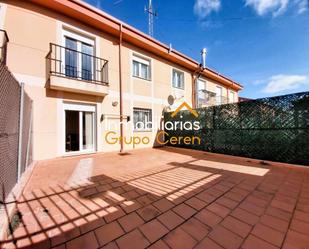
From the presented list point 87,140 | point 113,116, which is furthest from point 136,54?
point 87,140

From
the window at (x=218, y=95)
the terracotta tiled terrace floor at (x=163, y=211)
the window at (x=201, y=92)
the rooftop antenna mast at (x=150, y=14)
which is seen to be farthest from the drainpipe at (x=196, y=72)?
the terracotta tiled terrace floor at (x=163, y=211)

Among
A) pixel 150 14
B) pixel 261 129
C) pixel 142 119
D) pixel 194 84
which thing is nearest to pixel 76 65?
pixel 142 119

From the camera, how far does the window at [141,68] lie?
940 cm

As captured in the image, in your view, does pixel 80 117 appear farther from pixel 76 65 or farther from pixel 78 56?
pixel 78 56

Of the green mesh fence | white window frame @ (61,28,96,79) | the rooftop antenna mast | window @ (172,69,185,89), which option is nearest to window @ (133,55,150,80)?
white window frame @ (61,28,96,79)

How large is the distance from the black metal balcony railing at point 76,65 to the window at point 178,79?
563 centimetres

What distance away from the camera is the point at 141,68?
977 centimetres

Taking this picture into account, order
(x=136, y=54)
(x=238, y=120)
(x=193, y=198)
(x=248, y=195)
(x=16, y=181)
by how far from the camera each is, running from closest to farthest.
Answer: (x=193, y=198), (x=248, y=195), (x=16, y=181), (x=238, y=120), (x=136, y=54)

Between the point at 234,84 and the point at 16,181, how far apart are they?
62.6 ft

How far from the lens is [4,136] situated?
2.37 m

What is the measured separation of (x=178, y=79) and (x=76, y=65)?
7.38 meters

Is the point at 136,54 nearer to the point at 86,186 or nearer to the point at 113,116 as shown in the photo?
the point at 113,116

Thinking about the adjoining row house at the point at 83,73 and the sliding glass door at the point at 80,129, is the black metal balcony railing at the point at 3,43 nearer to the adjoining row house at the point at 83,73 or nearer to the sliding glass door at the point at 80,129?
the adjoining row house at the point at 83,73

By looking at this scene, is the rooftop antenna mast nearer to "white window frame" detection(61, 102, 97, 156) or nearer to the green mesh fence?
the green mesh fence
